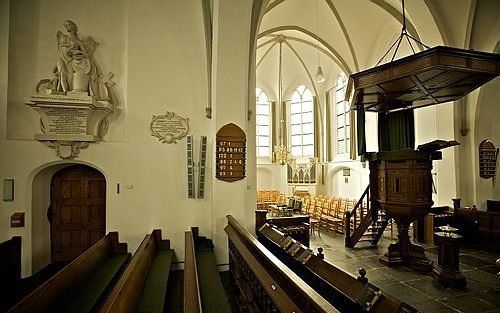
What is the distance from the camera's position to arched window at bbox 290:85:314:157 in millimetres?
15039

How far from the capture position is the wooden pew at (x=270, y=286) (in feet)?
5.70

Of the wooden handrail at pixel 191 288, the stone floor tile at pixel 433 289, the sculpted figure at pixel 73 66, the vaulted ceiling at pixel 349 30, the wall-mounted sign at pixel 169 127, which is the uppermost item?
the vaulted ceiling at pixel 349 30

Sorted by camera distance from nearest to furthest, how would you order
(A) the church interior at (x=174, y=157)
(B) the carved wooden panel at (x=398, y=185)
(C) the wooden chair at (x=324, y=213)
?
(A) the church interior at (x=174, y=157)
(B) the carved wooden panel at (x=398, y=185)
(C) the wooden chair at (x=324, y=213)

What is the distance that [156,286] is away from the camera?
3.33m

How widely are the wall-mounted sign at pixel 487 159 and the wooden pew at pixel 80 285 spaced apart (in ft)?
29.6

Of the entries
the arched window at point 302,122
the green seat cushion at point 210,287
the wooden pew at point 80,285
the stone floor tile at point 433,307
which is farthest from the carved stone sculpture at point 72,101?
the arched window at point 302,122

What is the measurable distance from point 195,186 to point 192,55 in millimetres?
2670

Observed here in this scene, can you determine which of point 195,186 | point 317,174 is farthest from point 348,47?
point 195,186

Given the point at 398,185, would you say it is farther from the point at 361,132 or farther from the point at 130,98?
the point at 130,98

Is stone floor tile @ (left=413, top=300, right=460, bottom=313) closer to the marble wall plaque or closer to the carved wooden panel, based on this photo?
the carved wooden panel

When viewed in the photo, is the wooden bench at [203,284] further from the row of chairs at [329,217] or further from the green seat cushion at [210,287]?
the row of chairs at [329,217]

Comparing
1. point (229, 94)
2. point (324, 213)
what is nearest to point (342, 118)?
point (324, 213)

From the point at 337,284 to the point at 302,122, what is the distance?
1352 centimetres

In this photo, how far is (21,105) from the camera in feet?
15.2
